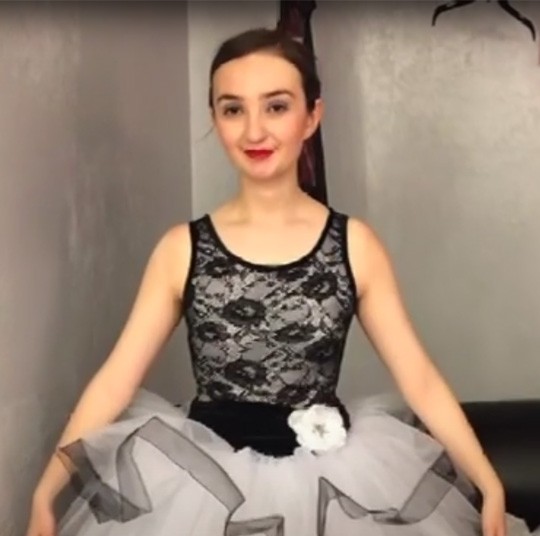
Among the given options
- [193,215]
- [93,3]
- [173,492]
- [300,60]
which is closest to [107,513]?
[173,492]

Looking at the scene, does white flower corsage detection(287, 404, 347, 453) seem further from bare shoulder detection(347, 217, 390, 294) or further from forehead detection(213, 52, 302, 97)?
forehead detection(213, 52, 302, 97)

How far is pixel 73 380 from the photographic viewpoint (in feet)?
4.66

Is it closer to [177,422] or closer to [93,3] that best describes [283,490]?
[177,422]

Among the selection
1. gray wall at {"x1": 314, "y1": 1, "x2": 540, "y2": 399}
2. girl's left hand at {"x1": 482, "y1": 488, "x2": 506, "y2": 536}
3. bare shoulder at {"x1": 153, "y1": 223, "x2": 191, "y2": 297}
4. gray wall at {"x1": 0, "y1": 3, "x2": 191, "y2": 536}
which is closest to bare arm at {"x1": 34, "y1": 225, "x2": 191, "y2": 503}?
bare shoulder at {"x1": 153, "y1": 223, "x2": 191, "y2": 297}

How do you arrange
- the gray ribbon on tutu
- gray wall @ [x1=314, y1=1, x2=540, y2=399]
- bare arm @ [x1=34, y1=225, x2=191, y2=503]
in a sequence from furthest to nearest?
gray wall @ [x1=314, y1=1, x2=540, y2=399]
bare arm @ [x1=34, y1=225, x2=191, y2=503]
the gray ribbon on tutu

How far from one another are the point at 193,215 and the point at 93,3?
50cm

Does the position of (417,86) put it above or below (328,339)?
above

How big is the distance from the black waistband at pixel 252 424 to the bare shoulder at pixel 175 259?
0.13 meters

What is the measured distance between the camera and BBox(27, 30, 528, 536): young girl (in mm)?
1126

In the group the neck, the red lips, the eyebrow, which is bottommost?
the neck

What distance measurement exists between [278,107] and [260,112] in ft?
0.07

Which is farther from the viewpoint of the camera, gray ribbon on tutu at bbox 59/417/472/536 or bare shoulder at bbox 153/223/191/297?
bare shoulder at bbox 153/223/191/297

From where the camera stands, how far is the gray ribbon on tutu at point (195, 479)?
107cm

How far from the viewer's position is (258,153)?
1.21m
